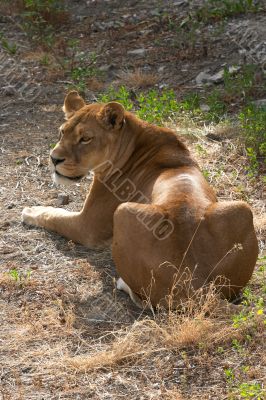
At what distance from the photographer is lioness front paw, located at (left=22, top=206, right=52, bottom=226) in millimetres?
6398

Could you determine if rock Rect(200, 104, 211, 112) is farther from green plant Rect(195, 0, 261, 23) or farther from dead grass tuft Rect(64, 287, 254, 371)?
dead grass tuft Rect(64, 287, 254, 371)

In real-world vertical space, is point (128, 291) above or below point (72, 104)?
below

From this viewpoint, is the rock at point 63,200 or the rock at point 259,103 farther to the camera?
the rock at point 259,103

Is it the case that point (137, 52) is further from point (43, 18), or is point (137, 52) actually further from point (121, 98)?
point (121, 98)

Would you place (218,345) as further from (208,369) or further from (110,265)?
(110,265)

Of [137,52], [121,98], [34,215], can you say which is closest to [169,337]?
[34,215]

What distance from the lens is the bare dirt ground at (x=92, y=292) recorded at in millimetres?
4363

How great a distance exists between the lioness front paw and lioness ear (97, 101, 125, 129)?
0.93m

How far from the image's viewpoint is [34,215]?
6426 mm

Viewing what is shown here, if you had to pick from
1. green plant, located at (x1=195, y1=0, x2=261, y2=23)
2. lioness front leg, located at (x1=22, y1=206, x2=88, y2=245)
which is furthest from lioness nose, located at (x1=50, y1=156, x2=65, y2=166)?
green plant, located at (x1=195, y1=0, x2=261, y2=23)

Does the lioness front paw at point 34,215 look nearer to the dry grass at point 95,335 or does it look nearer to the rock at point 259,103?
the dry grass at point 95,335

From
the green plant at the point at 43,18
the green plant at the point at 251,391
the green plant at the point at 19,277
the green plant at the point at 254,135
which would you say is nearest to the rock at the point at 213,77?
the green plant at the point at 254,135

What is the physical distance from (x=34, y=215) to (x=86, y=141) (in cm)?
85

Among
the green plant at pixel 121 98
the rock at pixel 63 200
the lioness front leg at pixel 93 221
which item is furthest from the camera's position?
the green plant at pixel 121 98
